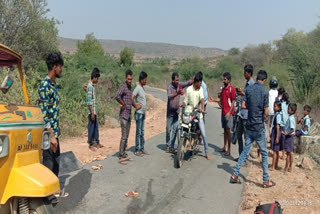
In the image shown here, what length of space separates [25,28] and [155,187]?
15.3m

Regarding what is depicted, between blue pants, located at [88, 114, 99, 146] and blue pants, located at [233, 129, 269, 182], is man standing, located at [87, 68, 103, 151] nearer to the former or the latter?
blue pants, located at [88, 114, 99, 146]

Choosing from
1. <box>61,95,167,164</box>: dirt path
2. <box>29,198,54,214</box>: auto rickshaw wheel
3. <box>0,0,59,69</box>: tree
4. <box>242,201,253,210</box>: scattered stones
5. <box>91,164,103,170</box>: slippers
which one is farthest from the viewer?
<box>0,0,59,69</box>: tree

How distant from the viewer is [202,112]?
7.86 meters

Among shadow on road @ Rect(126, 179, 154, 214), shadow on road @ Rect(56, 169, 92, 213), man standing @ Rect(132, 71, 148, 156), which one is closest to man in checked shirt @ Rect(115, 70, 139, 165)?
man standing @ Rect(132, 71, 148, 156)

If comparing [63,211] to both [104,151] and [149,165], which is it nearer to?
[149,165]

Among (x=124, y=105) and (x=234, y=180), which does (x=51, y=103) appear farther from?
(x=234, y=180)

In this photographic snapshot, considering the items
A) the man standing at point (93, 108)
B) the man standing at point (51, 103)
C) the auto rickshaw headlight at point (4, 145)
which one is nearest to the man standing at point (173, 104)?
the man standing at point (93, 108)

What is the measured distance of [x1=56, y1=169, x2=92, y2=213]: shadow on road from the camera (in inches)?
192

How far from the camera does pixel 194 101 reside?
7.92 m

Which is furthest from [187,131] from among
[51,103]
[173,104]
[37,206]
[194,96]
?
[37,206]

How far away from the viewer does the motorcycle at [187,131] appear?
283 inches

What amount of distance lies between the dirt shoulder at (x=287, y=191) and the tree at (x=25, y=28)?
48.2 feet

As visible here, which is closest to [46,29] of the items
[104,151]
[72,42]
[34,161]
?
[104,151]

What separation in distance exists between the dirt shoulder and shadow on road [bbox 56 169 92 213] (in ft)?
8.71
